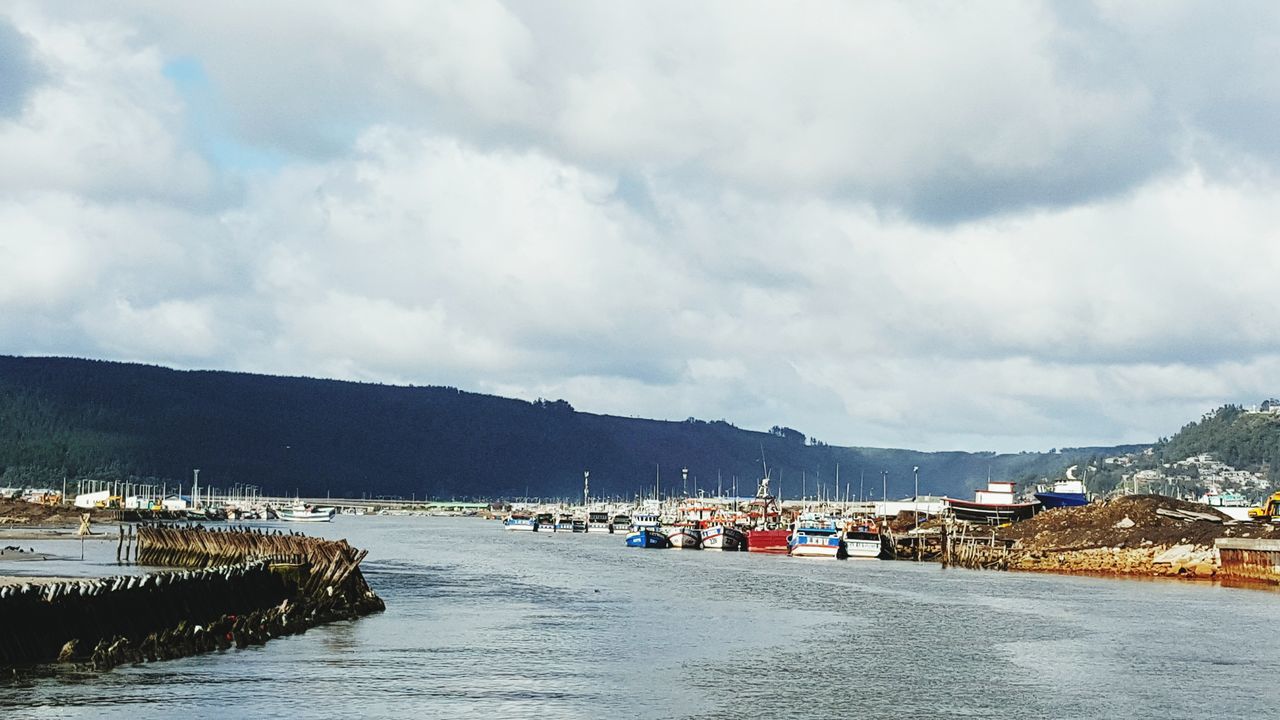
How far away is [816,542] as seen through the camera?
171 meters

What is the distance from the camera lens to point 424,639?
65625 millimetres

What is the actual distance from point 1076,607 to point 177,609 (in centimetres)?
5901

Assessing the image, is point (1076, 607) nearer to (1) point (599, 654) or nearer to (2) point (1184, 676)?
(2) point (1184, 676)

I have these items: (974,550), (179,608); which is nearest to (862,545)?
(974,550)

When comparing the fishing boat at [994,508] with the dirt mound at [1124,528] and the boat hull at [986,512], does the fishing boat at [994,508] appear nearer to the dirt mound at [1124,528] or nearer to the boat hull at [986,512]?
the boat hull at [986,512]

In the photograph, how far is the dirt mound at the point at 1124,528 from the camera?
13250 cm

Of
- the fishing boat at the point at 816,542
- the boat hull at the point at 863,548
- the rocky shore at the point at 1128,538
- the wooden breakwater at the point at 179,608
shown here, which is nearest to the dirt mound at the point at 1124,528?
the rocky shore at the point at 1128,538

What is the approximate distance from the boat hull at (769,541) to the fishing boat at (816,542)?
31.2 feet

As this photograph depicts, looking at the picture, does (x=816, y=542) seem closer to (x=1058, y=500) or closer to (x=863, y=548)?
(x=863, y=548)

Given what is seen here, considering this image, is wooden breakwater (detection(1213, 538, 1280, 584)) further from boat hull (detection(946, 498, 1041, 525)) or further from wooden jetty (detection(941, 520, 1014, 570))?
boat hull (detection(946, 498, 1041, 525))

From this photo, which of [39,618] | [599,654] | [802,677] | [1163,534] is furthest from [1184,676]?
[1163,534]

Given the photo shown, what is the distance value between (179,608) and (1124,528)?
111266mm

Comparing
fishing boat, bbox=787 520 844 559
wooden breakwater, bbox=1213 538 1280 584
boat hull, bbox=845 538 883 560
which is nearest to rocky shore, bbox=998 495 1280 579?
wooden breakwater, bbox=1213 538 1280 584

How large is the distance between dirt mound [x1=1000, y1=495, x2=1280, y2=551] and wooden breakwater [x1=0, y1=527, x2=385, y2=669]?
8340 cm
